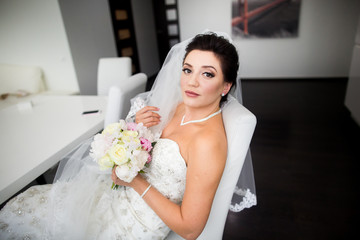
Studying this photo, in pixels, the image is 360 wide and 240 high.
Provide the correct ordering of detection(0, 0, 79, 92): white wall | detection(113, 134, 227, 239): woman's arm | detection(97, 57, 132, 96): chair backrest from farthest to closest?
detection(0, 0, 79, 92): white wall → detection(97, 57, 132, 96): chair backrest → detection(113, 134, 227, 239): woman's arm

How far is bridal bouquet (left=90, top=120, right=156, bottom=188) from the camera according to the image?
102 centimetres

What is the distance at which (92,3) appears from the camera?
454cm

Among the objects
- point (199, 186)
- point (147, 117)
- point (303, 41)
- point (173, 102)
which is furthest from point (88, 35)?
point (303, 41)

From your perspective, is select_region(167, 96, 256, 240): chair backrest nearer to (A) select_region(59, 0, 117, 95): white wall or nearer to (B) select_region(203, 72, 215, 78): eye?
(B) select_region(203, 72, 215, 78): eye

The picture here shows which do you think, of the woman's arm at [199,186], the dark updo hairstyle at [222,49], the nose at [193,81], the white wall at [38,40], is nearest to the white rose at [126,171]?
the woman's arm at [199,186]

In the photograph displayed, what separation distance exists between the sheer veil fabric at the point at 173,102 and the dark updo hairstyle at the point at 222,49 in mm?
229

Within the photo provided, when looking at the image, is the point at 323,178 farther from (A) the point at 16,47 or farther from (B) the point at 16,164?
(A) the point at 16,47

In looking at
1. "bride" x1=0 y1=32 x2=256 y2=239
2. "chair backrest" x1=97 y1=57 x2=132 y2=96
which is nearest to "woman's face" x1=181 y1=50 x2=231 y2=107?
"bride" x1=0 y1=32 x2=256 y2=239

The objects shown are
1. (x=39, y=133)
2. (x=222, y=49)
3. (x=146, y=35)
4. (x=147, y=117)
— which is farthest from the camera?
(x=146, y=35)

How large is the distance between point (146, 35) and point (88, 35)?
8.62ft

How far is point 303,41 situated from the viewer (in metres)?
5.70

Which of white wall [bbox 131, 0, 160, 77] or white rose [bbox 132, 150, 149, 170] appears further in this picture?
white wall [bbox 131, 0, 160, 77]

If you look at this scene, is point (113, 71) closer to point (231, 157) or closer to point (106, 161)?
point (106, 161)

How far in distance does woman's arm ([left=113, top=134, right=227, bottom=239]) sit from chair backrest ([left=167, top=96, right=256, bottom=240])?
57 mm
